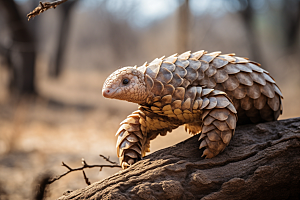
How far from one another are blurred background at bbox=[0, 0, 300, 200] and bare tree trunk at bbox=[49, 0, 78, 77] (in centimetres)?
3

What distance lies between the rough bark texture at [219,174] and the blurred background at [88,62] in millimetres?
1463

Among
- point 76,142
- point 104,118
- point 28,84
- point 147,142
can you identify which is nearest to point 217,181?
A: point 147,142

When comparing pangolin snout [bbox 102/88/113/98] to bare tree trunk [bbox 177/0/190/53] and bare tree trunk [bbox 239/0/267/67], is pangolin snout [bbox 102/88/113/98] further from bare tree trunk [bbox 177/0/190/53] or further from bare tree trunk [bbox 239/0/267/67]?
bare tree trunk [bbox 239/0/267/67]

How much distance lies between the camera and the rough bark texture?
1156 mm

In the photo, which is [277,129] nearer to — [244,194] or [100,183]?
[244,194]

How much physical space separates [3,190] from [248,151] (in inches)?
108

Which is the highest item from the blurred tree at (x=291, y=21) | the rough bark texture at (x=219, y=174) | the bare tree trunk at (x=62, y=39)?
the bare tree trunk at (x=62, y=39)

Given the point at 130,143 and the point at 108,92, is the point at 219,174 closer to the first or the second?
the point at 130,143

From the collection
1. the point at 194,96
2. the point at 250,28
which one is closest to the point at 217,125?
the point at 194,96

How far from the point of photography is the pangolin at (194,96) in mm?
1174

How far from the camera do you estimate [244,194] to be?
1.19m

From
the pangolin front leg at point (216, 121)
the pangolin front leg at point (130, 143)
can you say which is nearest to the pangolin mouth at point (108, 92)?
the pangolin front leg at point (130, 143)

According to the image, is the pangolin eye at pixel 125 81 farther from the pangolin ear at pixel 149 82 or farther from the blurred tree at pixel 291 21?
the blurred tree at pixel 291 21

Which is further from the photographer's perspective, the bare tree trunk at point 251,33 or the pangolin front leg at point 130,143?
the bare tree trunk at point 251,33
